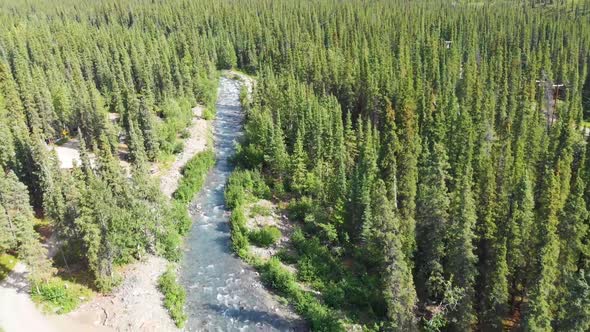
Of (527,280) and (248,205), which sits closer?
(527,280)

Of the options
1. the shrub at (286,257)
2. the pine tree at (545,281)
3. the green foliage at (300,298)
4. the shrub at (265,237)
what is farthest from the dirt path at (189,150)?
the pine tree at (545,281)

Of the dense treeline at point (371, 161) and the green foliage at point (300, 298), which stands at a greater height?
the dense treeline at point (371, 161)

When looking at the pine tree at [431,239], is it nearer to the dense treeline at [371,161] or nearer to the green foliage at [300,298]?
the dense treeline at [371,161]

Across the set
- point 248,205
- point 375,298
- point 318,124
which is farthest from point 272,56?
point 375,298

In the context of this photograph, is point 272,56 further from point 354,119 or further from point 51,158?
point 51,158

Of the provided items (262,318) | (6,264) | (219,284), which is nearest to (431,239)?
(262,318)

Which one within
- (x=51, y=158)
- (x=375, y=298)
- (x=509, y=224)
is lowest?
(x=375, y=298)

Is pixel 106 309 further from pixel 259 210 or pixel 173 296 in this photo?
pixel 259 210

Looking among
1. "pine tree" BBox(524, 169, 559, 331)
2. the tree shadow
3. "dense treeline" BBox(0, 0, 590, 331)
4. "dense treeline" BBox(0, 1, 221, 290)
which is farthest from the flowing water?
"pine tree" BBox(524, 169, 559, 331)
